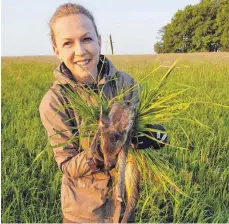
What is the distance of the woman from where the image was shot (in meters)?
1.65

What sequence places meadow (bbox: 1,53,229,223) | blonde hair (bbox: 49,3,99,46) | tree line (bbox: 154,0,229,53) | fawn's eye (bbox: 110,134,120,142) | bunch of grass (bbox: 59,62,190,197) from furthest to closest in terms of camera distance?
tree line (bbox: 154,0,229,53), meadow (bbox: 1,53,229,223), blonde hair (bbox: 49,3,99,46), bunch of grass (bbox: 59,62,190,197), fawn's eye (bbox: 110,134,120,142)


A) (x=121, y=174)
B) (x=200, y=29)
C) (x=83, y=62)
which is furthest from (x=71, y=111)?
(x=200, y=29)

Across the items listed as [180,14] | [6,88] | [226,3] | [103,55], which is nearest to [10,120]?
[6,88]

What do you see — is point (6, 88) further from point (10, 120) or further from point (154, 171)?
point (154, 171)

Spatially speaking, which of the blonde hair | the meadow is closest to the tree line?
the meadow

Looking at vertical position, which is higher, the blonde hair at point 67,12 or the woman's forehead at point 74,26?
the blonde hair at point 67,12

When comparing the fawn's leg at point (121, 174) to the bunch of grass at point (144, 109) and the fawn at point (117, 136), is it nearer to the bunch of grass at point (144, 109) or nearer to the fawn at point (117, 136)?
the fawn at point (117, 136)

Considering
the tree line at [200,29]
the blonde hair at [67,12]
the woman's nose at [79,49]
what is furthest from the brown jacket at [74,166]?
the tree line at [200,29]

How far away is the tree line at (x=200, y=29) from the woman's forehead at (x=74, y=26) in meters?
23.6

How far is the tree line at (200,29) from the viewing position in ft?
87.0

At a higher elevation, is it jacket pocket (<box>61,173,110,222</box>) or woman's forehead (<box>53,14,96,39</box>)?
woman's forehead (<box>53,14,96,39</box>)

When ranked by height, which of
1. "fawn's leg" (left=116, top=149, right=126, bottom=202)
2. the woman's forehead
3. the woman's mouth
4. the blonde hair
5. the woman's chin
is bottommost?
"fawn's leg" (left=116, top=149, right=126, bottom=202)

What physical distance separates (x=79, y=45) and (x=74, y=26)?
0.32 feet

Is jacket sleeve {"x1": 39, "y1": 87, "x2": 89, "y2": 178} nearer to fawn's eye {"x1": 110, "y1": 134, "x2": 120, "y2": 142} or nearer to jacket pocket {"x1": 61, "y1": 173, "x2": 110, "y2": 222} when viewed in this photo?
jacket pocket {"x1": 61, "y1": 173, "x2": 110, "y2": 222}
